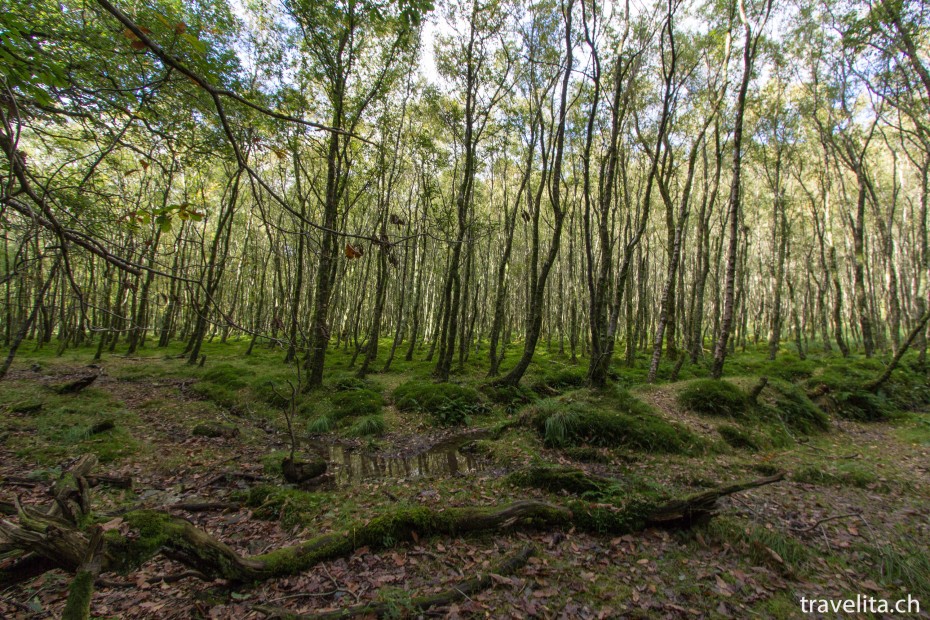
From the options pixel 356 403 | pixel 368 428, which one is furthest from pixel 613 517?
pixel 356 403

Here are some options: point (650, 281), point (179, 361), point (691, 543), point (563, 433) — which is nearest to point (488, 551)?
point (691, 543)

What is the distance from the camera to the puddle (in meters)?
6.55

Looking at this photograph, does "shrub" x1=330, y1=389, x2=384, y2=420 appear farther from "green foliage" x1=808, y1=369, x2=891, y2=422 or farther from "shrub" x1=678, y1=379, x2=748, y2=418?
"green foliage" x1=808, y1=369, x2=891, y2=422

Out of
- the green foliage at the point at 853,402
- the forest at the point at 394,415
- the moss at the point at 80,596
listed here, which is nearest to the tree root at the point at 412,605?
the forest at the point at 394,415

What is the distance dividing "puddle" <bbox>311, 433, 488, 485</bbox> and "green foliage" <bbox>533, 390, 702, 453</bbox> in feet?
5.32

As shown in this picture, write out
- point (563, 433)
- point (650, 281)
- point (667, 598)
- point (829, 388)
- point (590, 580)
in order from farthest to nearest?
point (650, 281)
point (829, 388)
point (563, 433)
point (590, 580)
point (667, 598)

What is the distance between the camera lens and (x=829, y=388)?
10391mm

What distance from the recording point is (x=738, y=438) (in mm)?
7465

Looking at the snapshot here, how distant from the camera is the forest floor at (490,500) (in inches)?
131

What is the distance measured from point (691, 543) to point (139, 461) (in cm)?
798

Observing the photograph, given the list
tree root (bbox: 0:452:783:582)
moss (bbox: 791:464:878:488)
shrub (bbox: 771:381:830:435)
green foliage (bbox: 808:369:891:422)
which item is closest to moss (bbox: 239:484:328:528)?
tree root (bbox: 0:452:783:582)

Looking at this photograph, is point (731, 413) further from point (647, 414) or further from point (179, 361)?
point (179, 361)

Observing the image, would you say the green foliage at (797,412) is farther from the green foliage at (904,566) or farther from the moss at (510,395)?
the moss at (510,395)

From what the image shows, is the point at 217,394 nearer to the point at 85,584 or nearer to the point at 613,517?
the point at 85,584
